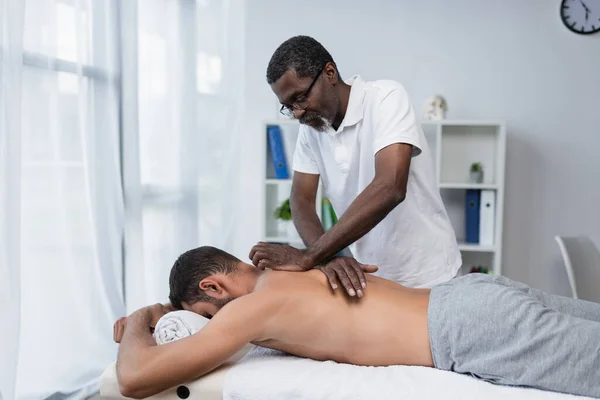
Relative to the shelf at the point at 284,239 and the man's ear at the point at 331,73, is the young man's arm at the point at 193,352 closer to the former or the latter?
the man's ear at the point at 331,73

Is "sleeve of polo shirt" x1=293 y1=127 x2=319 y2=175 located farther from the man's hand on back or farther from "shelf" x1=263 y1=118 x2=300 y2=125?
"shelf" x1=263 y1=118 x2=300 y2=125

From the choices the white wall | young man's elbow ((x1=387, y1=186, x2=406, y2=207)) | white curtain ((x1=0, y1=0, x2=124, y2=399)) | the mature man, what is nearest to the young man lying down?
the mature man

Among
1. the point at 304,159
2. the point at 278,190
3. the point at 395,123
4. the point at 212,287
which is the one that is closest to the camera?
the point at 212,287

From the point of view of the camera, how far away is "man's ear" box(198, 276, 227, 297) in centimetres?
144

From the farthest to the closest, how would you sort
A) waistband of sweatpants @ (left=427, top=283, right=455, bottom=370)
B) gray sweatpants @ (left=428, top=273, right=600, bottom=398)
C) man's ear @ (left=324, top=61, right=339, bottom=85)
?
1. man's ear @ (left=324, top=61, right=339, bottom=85)
2. waistband of sweatpants @ (left=427, top=283, right=455, bottom=370)
3. gray sweatpants @ (left=428, top=273, right=600, bottom=398)

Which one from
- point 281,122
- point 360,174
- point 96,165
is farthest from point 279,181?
point 360,174

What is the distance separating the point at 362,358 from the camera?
1368 millimetres

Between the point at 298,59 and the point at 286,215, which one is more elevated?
the point at 298,59

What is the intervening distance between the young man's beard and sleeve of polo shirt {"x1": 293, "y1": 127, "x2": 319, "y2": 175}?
7.5 inches

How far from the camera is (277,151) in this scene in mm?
3164

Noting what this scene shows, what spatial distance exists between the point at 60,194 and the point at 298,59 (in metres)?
1.09

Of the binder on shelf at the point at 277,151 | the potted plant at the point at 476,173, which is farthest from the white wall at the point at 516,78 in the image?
the binder on shelf at the point at 277,151

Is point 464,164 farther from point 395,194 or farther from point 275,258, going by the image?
point 275,258

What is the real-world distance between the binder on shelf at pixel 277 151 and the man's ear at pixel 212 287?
1782 millimetres
